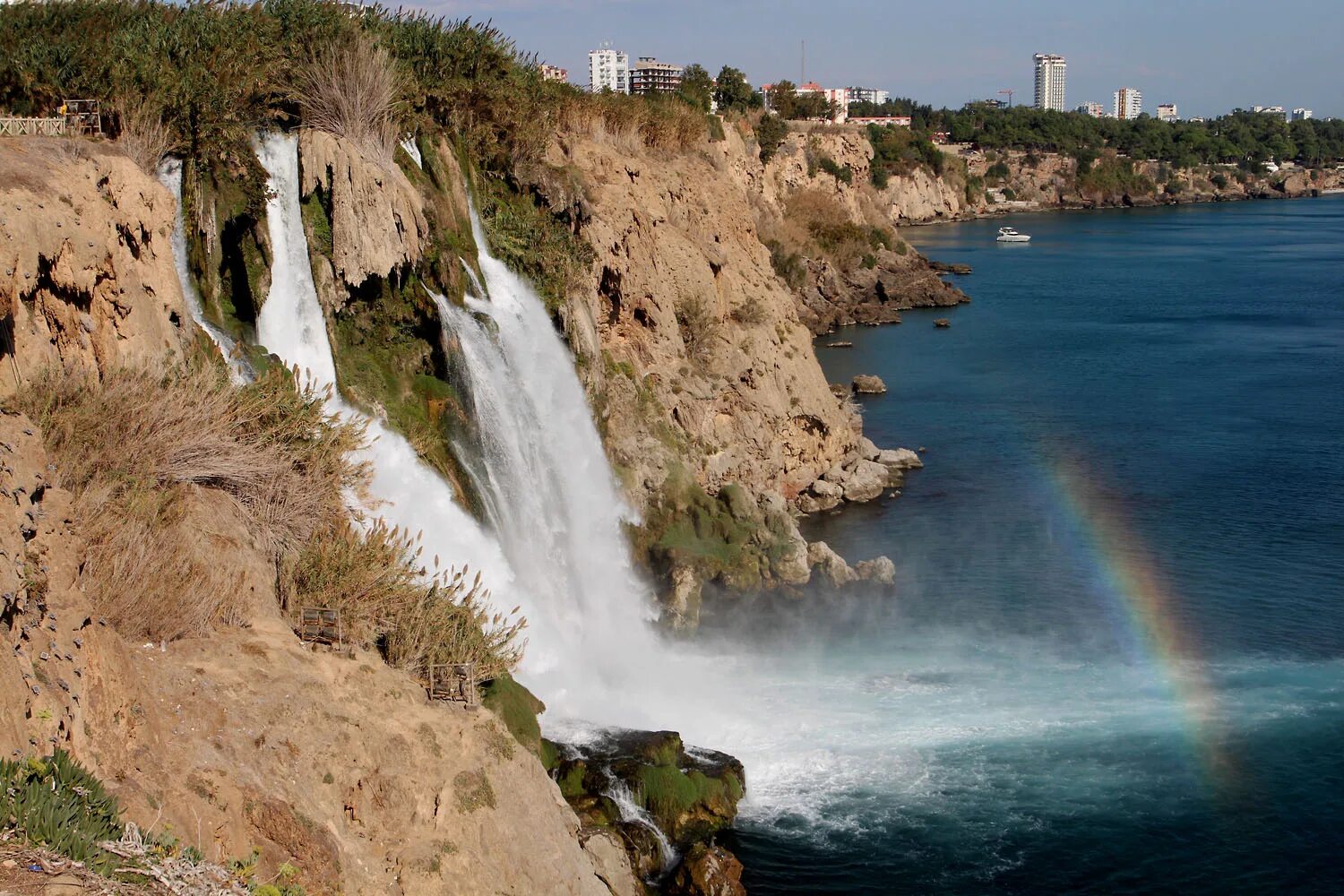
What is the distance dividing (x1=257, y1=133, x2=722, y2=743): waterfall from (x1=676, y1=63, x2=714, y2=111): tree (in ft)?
86.8

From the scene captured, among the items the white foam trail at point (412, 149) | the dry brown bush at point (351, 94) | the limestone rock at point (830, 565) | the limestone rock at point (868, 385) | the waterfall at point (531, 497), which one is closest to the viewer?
the waterfall at point (531, 497)

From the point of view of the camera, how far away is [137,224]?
53.9 ft

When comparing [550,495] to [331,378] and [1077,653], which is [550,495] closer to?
[331,378]

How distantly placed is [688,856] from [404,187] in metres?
12.6

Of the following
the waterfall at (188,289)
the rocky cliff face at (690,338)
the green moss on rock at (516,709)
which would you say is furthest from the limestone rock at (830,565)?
the waterfall at (188,289)

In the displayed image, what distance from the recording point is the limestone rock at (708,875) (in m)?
16.7

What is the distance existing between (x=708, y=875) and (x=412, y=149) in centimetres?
1539

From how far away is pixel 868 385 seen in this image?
161 feet

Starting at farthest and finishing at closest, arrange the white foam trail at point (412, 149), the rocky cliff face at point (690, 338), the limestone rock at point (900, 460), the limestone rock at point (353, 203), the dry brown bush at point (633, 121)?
the limestone rock at point (900, 460), the dry brown bush at point (633, 121), the rocky cliff face at point (690, 338), the white foam trail at point (412, 149), the limestone rock at point (353, 203)

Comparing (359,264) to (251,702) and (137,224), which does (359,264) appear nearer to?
(137,224)

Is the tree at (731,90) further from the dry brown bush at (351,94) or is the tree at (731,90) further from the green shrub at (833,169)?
the dry brown bush at (351,94)

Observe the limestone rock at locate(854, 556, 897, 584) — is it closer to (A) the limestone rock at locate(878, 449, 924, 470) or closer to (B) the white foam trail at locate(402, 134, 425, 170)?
(A) the limestone rock at locate(878, 449, 924, 470)

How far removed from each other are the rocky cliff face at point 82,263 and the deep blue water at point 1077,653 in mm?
10409

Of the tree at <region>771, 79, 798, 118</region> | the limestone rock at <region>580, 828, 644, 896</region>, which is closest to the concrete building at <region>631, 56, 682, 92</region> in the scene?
the tree at <region>771, 79, 798, 118</region>
